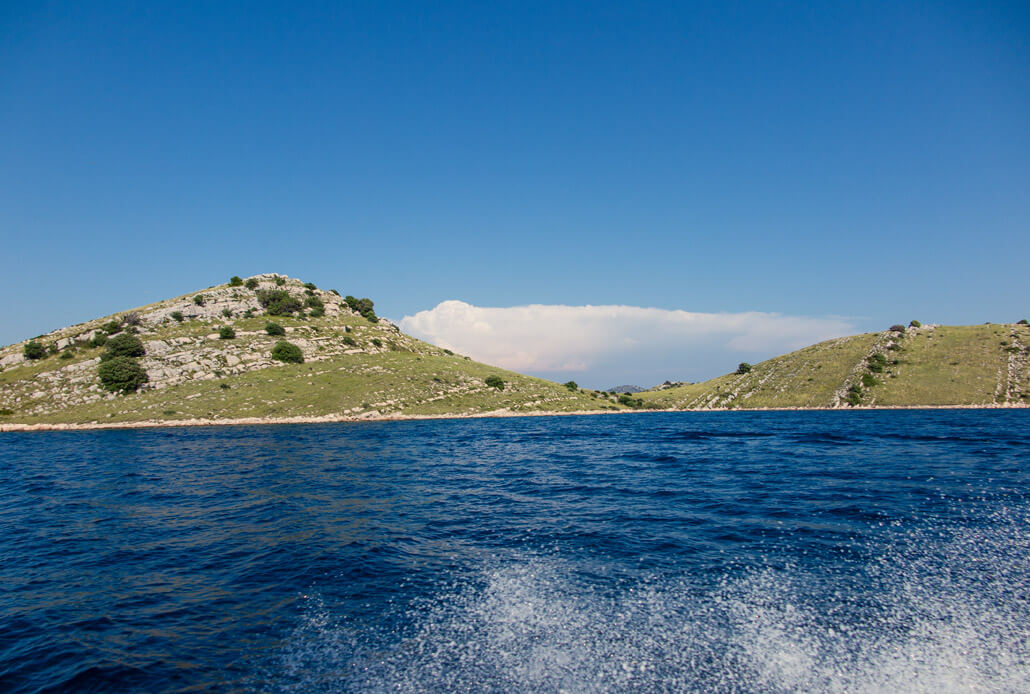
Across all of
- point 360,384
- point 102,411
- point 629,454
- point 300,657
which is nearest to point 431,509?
point 300,657

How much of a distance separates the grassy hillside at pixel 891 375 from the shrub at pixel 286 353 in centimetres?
10152

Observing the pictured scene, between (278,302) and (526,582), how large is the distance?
5861 inches

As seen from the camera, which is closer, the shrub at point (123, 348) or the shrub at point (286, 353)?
the shrub at point (123, 348)

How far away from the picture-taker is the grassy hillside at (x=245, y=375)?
8731cm

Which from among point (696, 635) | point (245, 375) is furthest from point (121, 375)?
point (696, 635)

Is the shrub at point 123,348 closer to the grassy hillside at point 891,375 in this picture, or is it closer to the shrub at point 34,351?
the shrub at point 34,351

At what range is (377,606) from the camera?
41.9ft

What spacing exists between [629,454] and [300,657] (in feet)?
118

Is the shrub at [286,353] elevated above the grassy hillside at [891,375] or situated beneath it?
elevated above

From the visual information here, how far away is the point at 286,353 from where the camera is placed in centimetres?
11181

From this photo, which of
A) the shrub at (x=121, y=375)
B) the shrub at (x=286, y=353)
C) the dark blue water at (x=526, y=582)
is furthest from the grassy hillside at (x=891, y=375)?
the shrub at (x=121, y=375)

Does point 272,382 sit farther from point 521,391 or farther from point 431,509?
point 431,509

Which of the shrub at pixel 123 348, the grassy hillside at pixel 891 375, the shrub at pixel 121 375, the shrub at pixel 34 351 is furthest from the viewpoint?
the grassy hillside at pixel 891 375

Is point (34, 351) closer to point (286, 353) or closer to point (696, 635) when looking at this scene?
point (286, 353)
